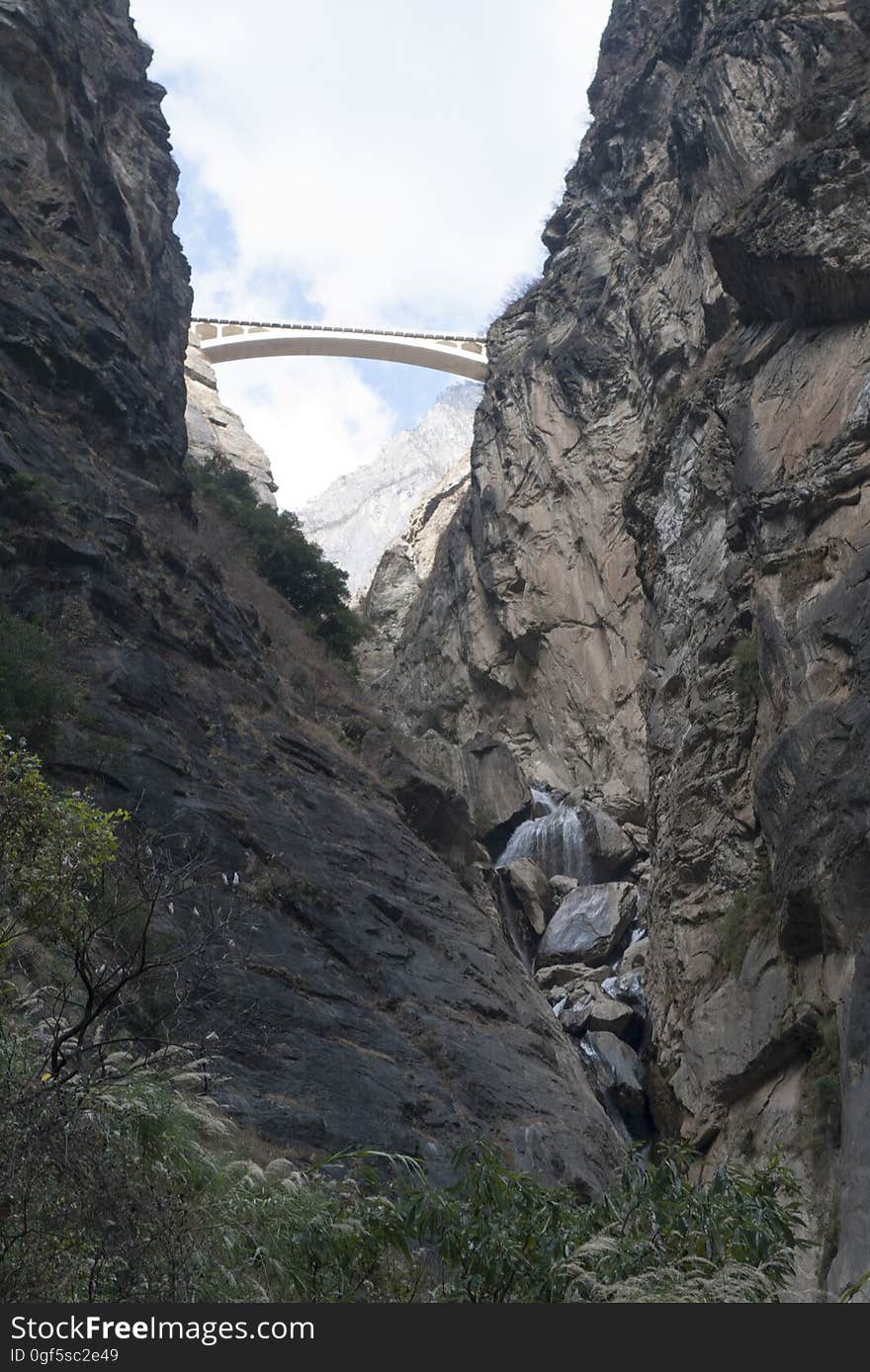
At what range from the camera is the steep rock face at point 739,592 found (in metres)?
17.4

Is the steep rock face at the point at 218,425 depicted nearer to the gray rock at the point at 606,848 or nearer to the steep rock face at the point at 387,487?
the gray rock at the point at 606,848

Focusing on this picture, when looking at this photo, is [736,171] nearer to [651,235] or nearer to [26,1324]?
[651,235]

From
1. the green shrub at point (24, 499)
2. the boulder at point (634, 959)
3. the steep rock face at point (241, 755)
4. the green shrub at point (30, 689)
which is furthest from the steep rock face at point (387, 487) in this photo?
the green shrub at point (30, 689)

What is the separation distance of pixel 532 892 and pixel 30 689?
1981cm

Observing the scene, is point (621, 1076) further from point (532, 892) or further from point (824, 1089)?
point (532, 892)

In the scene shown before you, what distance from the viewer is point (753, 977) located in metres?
19.5

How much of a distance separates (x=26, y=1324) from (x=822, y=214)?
2349 centimetres

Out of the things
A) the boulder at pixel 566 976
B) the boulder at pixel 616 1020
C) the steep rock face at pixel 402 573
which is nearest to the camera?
the boulder at pixel 616 1020

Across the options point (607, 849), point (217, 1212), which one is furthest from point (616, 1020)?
point (217, 1212)

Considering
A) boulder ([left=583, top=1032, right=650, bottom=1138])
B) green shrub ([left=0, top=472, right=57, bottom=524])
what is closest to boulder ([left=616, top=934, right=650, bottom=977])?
boulder ([left=583, top=1032, right=650, bottom=1138])

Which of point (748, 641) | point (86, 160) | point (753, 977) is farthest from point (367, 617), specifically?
point (753, 977)

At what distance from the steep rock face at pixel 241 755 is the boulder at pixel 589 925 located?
16.5 feet

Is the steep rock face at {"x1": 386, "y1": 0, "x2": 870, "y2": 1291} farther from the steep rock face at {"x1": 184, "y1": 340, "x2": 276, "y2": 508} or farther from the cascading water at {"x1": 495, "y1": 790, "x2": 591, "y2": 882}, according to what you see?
the steep rock face at {"x1": 184, "y1": 340, "x2": 276, "y2": 508}

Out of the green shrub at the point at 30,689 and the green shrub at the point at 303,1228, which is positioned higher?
the green shrub at the point at 30,689
